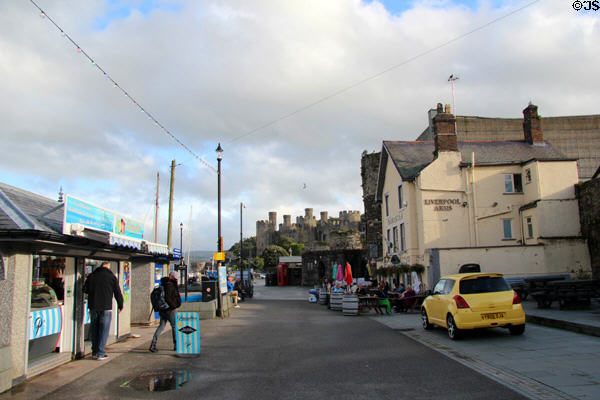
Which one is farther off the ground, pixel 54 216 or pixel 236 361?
pixel 54 216

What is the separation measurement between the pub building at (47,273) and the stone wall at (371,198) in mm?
36377

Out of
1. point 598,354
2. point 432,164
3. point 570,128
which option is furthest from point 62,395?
point 570,128

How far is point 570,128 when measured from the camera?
45.2m

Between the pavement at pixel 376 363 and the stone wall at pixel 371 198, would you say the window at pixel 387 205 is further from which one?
the pavement at pixel 376 363

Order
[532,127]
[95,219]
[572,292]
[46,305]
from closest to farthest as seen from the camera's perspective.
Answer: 1. [46,305]
2. [95,219]
3. [572,292]
4. [532,127]

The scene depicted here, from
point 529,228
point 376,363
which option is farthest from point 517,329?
point 529,228

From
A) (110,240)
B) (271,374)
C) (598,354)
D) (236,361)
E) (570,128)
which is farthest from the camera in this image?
(570,128)

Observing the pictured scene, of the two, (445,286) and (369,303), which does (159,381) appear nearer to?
(445,286)

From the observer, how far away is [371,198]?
1921 inches

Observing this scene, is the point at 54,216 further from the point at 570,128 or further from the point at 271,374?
the point at 570,128

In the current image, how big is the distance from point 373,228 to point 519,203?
69.1 feet

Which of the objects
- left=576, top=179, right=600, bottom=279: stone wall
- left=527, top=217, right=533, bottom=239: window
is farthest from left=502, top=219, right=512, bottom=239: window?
left=576, top=179, right=600, bottom=279: stone wall

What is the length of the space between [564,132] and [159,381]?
4730 cm

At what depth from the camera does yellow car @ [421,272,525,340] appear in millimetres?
10969
